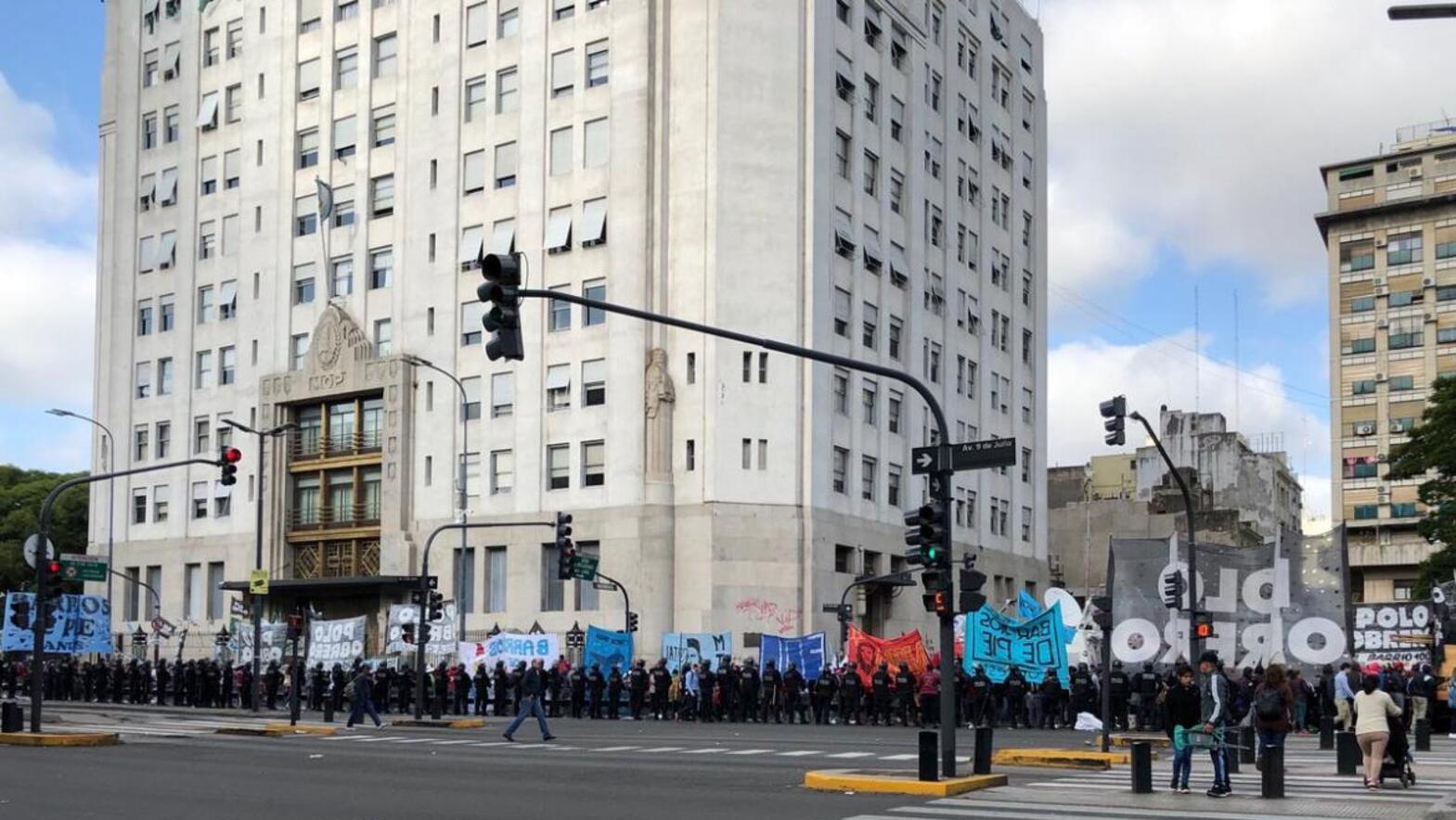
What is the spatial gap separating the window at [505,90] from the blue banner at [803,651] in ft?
88.4

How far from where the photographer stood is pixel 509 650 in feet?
164

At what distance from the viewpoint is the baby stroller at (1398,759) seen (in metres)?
22.4

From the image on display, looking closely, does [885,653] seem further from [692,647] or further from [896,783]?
[896,783]

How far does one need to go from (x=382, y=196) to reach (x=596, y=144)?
10.8 m

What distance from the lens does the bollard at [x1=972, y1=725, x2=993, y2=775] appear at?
74.4ft

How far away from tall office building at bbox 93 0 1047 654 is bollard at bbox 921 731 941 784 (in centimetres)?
3610

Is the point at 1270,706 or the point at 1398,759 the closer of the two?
the point at 1270,706

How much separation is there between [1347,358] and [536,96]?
57.6 meters

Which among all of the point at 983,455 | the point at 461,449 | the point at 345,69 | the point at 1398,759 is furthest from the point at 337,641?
the point at 1398,759

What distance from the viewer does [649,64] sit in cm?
6153

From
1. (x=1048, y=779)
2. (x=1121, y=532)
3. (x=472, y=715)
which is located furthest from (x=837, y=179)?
(x=1121, y=532)

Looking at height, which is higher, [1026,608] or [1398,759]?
[1026,608]

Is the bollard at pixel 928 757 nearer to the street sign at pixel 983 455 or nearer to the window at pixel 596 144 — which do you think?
the street sign at pixel 983 455

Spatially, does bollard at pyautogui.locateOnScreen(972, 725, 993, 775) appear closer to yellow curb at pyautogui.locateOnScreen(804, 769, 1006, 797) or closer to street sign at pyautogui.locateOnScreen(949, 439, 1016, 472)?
yellow curb at pyautogui.locateOnScreen(804, 769, 1006, 797)
